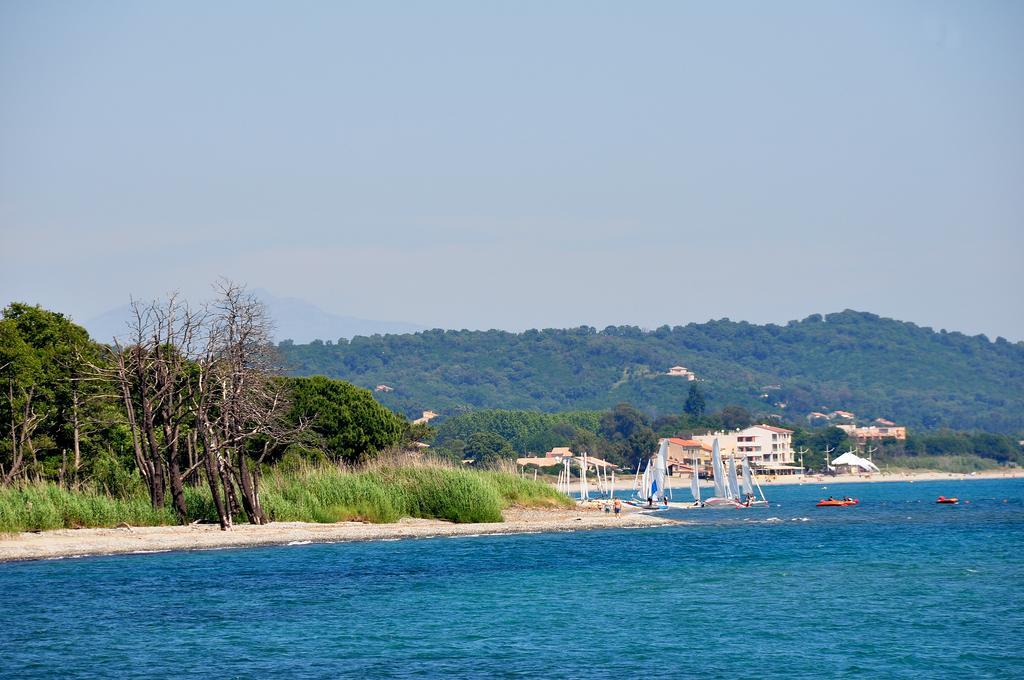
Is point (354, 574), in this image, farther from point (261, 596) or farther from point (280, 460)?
point (280, 460)

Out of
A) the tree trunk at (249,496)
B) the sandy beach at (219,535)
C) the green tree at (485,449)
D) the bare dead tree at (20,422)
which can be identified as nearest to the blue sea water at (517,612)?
the sandy beach at (219,535)

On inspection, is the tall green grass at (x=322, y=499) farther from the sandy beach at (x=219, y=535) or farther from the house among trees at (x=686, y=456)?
the house among trees at (x=686, y=456)

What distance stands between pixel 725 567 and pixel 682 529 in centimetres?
1814

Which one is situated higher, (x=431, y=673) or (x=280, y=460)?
(x=280, y=460)

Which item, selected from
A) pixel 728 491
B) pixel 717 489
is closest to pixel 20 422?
pixel 728 491

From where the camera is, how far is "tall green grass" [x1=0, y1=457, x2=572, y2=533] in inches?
1681

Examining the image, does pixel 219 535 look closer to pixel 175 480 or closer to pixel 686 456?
pixel 175 480

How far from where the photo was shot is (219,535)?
43.1m

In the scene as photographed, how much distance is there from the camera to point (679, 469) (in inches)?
7416

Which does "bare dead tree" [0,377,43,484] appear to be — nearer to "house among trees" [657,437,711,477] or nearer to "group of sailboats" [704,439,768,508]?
"group of sailboats" [704,439,768,508]

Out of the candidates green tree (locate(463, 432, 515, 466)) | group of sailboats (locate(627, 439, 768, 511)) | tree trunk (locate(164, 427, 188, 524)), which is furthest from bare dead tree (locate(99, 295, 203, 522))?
green tree (locate(463, 432, 515, 466))

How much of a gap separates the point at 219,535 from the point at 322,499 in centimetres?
701

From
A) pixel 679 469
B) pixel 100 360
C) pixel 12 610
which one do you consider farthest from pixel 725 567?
pixel 679 469

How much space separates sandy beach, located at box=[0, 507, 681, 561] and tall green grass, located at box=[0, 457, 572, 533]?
0.68 metres
